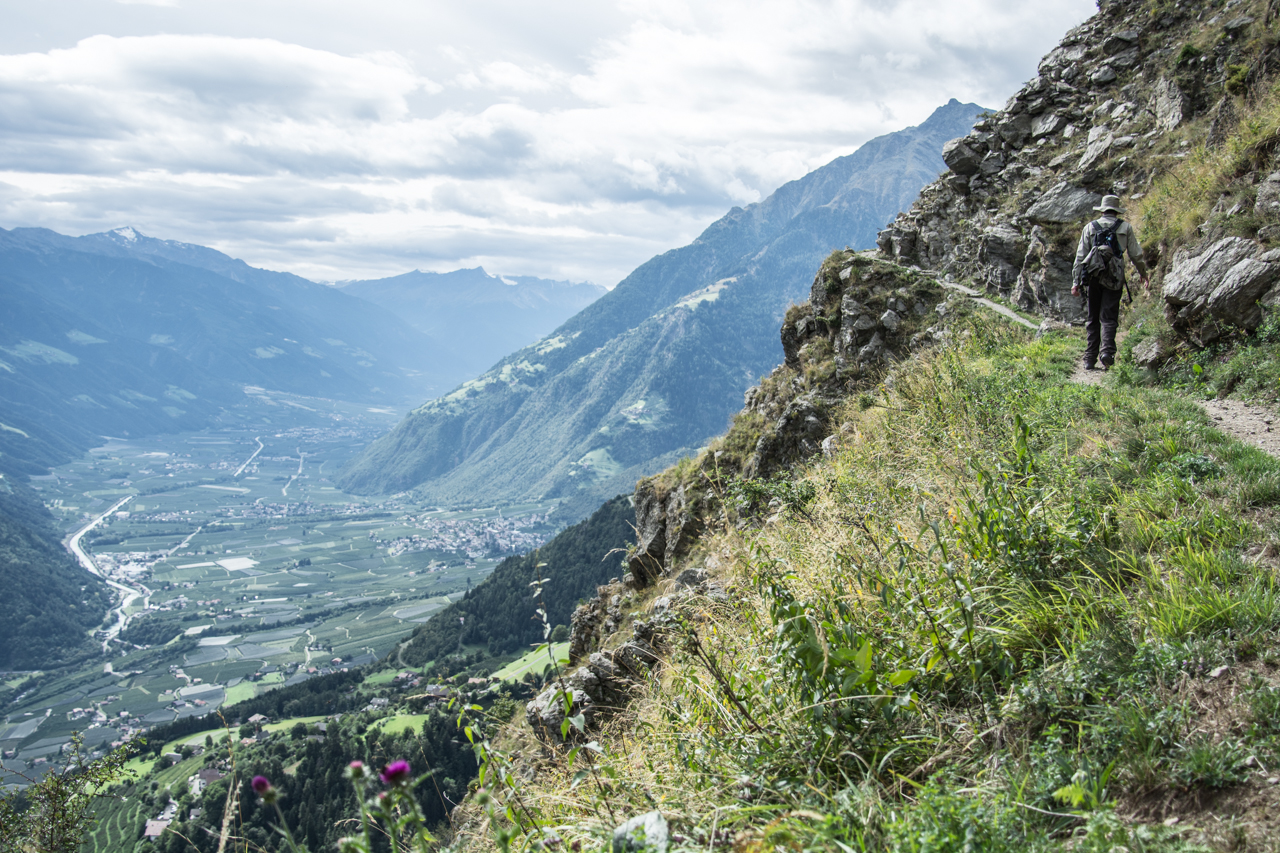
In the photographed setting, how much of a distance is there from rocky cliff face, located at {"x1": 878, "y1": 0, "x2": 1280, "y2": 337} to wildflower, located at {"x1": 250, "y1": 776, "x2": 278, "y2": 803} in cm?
1141

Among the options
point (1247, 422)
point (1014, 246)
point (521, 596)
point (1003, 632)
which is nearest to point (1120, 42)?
point (1014, 246)

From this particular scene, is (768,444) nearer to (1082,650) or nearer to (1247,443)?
(1247,443)

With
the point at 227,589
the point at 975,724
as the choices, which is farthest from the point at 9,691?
the point at 975,724

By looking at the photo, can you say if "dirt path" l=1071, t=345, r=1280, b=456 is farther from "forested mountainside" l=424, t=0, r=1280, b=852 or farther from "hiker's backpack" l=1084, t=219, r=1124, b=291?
"hiker's backpack" l=1084, t=219, r=1124, b=291

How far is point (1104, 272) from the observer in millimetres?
9867

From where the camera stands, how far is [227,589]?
187 metres

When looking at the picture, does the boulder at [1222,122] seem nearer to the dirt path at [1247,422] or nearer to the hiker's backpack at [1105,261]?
the hiker's backpack at [1105,261]

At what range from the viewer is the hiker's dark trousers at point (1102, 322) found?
10000 mm

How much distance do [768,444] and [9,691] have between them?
624ft

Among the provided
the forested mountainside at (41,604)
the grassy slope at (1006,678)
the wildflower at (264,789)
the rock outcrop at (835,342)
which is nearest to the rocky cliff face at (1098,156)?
the rock outcrop at (835,342)

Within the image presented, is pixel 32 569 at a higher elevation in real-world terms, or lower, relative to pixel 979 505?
lower

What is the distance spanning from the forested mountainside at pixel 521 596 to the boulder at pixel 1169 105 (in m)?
66.2

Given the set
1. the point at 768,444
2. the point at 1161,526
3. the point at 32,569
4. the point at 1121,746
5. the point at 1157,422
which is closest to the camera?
the point at 1121,746

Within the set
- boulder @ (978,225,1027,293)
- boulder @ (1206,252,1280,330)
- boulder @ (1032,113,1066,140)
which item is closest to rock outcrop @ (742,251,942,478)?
boulder @ (978,225,1027,293)
